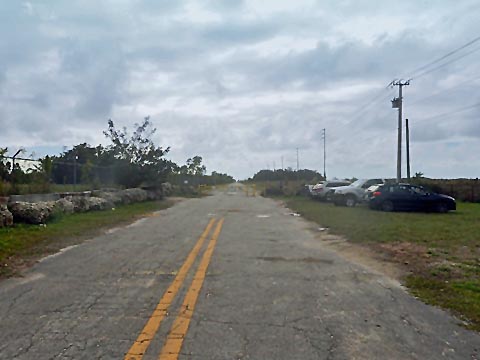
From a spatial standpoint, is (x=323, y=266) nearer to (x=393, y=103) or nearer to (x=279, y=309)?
(x=279, y=309)

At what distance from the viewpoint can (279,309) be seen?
6.67 meters

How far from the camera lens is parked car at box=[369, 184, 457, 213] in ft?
84.2

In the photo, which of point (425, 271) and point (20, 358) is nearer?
point (20, 358)

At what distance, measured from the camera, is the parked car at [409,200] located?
84.2 ft

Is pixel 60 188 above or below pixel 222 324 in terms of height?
above

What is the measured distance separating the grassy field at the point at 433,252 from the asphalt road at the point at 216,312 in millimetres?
476

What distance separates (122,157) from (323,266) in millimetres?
32141

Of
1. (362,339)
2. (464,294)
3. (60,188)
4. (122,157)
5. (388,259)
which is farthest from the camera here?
(122,157)

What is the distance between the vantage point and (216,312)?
21.2 feet

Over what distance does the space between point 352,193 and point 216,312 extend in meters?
24.8

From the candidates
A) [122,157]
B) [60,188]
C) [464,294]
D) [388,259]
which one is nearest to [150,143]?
[122,157]

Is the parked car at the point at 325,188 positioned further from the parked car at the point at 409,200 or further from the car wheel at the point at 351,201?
the parked car at the point at 409,200

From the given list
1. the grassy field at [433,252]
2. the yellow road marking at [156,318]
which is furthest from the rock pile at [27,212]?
the grassy field at [433,252]

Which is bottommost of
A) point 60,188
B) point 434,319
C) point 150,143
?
point 434,319
